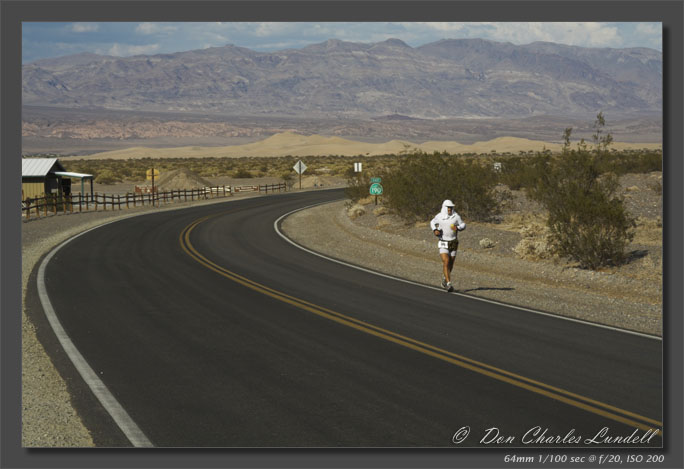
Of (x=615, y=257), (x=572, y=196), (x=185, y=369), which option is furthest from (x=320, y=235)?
(x=185, y=369)

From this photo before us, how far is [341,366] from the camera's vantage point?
9602mm

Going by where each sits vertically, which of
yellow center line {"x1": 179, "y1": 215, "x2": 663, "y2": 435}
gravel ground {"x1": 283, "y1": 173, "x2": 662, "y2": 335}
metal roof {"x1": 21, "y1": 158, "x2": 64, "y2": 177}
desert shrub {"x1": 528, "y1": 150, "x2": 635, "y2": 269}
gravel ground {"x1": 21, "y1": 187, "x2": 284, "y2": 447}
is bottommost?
gravel ground {"x1": 21, "y1": 187, "x2": 284, "y2": 447}

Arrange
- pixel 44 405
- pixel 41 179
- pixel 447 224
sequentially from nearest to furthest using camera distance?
pixel 44 405, pixel 447 224, pixel 41 179

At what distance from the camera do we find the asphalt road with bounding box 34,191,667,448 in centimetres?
727

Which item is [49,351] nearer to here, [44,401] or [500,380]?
[44,401]

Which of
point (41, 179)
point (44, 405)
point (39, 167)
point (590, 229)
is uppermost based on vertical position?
point (39, 167)

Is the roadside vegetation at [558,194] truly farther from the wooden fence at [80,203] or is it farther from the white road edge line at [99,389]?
the wooden fence at [80,203]

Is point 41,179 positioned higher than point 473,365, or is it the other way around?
point 41,179

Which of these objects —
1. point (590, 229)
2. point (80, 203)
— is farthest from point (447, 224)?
point (80, 203)

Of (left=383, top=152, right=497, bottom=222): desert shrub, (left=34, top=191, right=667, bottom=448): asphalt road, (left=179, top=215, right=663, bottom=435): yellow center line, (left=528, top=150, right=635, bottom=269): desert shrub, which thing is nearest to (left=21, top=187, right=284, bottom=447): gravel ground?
(left=34, top=191, right=667, bottom=448): asphalt road

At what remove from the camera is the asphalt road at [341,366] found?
23.9 ft

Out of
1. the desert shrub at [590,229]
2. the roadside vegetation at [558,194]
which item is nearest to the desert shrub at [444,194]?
the roadside vegetation at [558,194]

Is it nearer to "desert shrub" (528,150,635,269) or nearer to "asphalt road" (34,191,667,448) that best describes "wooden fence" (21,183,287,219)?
"asphalt road" (34,191,667,448)

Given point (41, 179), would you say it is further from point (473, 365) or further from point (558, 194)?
point (473, 365)
